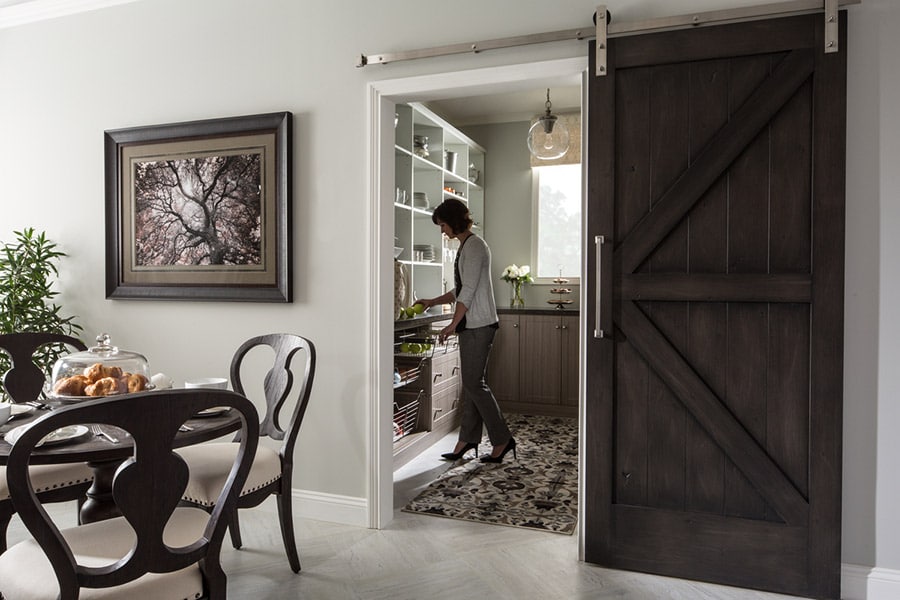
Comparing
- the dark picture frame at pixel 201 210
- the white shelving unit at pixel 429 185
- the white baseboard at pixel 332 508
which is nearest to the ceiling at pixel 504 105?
the white shelving unit at pixel 429 185

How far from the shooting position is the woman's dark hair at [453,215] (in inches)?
151

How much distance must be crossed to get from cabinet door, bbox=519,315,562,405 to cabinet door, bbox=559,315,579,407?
38mm

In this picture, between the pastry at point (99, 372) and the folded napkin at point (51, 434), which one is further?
the pastry at point (99, 372)

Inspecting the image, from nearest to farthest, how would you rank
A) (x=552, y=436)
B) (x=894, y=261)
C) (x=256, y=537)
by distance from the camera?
(x=894, y=261)
(x=256, y=537)
(x=552, y=436)

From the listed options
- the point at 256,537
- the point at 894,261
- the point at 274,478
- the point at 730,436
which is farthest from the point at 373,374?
the point at 894,261

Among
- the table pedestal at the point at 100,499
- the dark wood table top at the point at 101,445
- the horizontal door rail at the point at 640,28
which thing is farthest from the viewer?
the horizontal door rail at the point at 640,28

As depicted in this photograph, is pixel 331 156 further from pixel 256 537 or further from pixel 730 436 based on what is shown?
pixel 730 436

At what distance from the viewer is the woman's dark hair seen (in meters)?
3.84

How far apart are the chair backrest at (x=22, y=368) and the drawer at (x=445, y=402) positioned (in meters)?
2.35

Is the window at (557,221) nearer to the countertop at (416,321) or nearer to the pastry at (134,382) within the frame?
the countertop at (416,321)

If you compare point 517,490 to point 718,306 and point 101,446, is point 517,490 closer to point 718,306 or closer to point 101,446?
point 718,306

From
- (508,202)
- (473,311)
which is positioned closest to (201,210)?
(473,311)

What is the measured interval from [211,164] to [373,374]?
1441 mm

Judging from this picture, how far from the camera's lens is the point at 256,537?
2.88m
